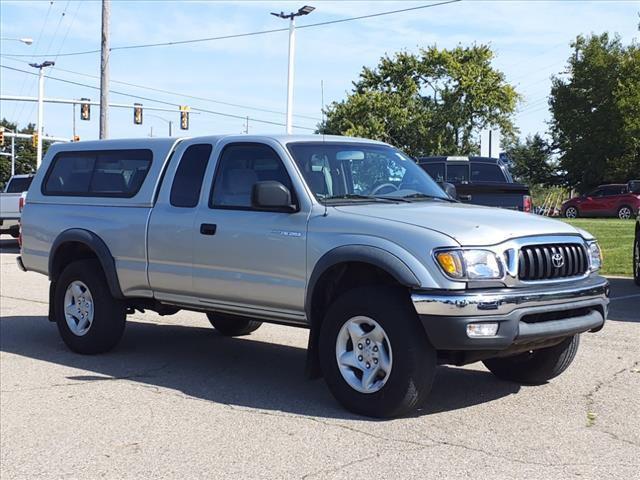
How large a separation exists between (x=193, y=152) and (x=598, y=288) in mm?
3483

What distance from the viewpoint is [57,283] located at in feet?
27.5

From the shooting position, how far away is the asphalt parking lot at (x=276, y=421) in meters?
4.81

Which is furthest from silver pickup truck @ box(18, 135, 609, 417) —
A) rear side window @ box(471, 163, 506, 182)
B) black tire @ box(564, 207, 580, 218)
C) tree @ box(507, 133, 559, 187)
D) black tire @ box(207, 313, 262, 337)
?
tree @ box(507, 133, 559, 187)

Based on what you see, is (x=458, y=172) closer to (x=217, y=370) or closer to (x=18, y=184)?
(x=217, y=370)

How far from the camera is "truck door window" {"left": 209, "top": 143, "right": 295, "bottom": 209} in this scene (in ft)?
22.0

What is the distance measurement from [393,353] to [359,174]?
1799mm

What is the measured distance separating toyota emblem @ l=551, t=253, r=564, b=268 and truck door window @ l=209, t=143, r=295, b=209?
2082mm

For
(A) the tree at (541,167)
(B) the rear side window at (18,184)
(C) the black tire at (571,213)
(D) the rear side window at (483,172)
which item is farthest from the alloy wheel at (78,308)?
(A) the tree at (541,167)

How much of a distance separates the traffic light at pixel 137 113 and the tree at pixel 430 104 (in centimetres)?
1334

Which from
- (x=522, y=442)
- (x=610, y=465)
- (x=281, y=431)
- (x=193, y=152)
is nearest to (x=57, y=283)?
(x=193, y=152)

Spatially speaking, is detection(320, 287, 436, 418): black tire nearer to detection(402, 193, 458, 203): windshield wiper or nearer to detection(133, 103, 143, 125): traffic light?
detection(402, 193, 458, 203): windshield wiper

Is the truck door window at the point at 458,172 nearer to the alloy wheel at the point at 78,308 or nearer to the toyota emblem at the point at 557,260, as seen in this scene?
the alloy wheel at the point at 78,308

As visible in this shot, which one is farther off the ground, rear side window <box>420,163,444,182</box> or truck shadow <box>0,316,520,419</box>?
rear side window <box>420,163,444,182</box>

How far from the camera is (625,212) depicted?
120ft
